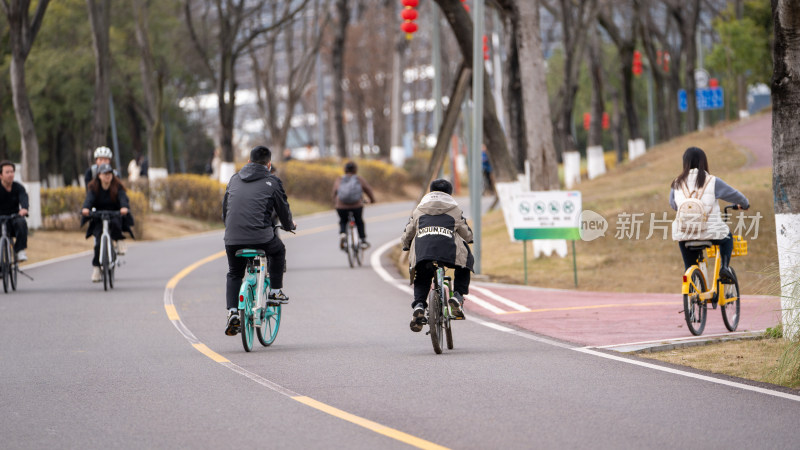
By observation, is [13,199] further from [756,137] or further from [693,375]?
[756,137]

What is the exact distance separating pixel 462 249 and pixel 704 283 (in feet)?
8.80

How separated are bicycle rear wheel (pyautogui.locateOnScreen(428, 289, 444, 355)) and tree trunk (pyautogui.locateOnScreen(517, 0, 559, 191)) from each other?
11.4 meters

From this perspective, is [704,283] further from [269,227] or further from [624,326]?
[269,227]

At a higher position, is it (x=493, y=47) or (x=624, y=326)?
(x=493, y=47)

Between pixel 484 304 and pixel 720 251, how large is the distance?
4.32 meters

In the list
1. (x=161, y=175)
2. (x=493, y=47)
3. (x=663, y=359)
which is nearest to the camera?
(x=663, y=359)

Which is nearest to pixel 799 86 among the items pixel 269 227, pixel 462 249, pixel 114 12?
pixel 462 249

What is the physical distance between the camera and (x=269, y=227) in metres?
11.8

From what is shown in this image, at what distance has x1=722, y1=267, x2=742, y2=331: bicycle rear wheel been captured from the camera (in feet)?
41.8

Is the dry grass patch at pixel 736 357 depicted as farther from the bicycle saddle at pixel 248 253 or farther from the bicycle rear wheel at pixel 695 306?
the bicycle saddle at pixel 248 253

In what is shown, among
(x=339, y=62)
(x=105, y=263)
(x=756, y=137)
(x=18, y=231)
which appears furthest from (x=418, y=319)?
(x=339, y=62)

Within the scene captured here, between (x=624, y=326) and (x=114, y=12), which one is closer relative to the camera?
(x=624, y=326)

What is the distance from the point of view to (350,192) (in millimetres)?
21812

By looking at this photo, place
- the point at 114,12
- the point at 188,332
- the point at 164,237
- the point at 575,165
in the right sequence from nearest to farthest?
the point at 188,332 → the point at 164,237 → the point at 575,165 → the point at 114,12
